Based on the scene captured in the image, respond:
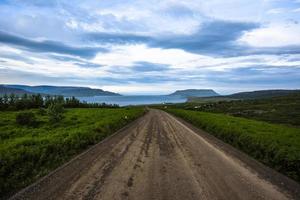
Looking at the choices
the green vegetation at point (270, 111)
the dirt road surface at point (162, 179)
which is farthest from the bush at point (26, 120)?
the green vegetation at point (270, 111)

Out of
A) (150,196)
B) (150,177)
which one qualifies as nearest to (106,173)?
(150,177)

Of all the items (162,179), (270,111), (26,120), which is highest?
(270,111)

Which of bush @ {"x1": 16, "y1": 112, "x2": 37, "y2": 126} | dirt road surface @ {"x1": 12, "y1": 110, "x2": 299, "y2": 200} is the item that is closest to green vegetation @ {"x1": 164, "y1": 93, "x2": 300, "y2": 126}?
dirt road surface @ {"x1": 12, "y1": 110, "x2": 299, "y2": 200}

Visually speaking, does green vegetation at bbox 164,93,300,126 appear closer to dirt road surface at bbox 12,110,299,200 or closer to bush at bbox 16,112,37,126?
dirt road surface at bbox 12,110,299,200

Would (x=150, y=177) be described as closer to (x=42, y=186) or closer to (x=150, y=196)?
(x=150, y=196)

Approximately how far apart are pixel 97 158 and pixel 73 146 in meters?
3.62

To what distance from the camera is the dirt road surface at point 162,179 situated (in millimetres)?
7578

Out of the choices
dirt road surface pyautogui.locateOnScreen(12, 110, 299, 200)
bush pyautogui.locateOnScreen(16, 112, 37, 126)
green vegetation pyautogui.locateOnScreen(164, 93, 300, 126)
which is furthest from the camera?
green vegetation pyautogui.locateOnScreen(164, 93, 300, 126)

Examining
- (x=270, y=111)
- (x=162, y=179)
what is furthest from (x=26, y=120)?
(x=270, y=111)

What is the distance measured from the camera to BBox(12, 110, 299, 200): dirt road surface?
7.58 meters

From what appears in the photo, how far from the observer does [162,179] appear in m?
9.03

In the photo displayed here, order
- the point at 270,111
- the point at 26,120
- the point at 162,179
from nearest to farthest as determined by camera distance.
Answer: the point at 162,179
the point at 26,120
the point at 270,111

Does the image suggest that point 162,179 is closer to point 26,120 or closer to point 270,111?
point 26,120

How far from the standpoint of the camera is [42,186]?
328 inches
